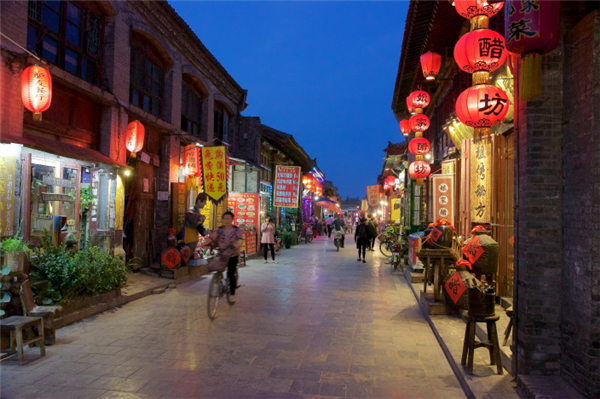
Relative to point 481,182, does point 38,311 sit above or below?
below

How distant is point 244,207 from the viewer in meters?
17.5

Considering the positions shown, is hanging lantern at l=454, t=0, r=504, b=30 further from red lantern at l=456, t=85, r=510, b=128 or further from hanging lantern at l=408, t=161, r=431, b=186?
hanging lantern at l=408, t=161, r=431, b=186

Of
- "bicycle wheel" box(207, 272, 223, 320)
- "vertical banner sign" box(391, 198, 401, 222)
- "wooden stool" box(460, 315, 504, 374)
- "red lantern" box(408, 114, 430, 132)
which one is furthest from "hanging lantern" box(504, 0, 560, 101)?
"vertical banner sign" box(391, 198, 401, 222)

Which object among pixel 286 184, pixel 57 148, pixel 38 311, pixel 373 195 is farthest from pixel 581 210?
pixel 373 195

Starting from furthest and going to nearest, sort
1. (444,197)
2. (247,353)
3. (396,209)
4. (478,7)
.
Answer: (396,209), (444,197), (478,7), (247,353)

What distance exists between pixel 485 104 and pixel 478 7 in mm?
1663

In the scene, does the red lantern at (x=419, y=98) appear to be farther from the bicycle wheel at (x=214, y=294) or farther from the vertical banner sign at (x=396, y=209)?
the vertical banner sign at (x=396, y=209)

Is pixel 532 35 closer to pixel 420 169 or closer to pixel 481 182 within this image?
pixel 481 182

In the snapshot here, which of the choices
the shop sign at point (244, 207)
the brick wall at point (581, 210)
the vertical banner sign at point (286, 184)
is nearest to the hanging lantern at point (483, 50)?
the brick wall at point (581, 210)

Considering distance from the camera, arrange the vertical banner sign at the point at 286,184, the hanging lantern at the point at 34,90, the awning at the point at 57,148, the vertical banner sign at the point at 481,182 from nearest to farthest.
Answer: the awning at the point at 57,148
the hanging lantern at the point at 34,90
the vertical banner sign at the point at 481,182
the vertical banner sign at the point at 286,184

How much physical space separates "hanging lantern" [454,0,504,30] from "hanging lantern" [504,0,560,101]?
3360 millimetres

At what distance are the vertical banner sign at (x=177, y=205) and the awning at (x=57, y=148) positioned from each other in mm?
3696

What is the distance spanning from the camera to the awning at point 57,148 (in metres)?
6.64

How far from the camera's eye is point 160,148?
42.4 ft
